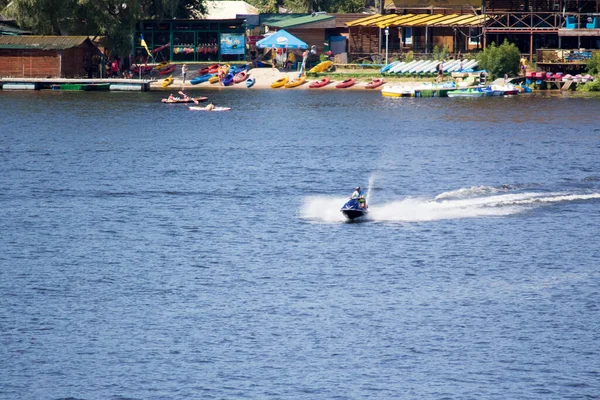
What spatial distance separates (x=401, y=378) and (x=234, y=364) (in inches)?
195

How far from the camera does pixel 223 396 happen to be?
30562mm

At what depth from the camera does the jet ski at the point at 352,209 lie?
170ft

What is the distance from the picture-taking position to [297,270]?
4309 centimetres

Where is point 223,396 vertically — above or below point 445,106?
below

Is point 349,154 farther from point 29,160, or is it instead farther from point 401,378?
point 401,378

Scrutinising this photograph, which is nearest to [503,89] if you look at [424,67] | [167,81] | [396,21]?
[424,67]

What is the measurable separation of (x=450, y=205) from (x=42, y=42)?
7351 cm

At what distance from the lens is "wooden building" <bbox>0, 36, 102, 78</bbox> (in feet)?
387

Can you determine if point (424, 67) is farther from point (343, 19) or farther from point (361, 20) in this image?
point (343, 19)

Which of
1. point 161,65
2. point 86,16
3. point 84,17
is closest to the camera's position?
point 86,16

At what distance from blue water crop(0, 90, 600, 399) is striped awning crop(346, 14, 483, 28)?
43756 mm

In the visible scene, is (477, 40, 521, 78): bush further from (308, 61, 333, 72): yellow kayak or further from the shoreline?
(308, 61, 333, 72): yellow kayak

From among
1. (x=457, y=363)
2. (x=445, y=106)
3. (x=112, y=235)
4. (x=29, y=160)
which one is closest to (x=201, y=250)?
(x=112, y=235)

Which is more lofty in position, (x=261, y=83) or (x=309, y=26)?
(x=309, y=26)
